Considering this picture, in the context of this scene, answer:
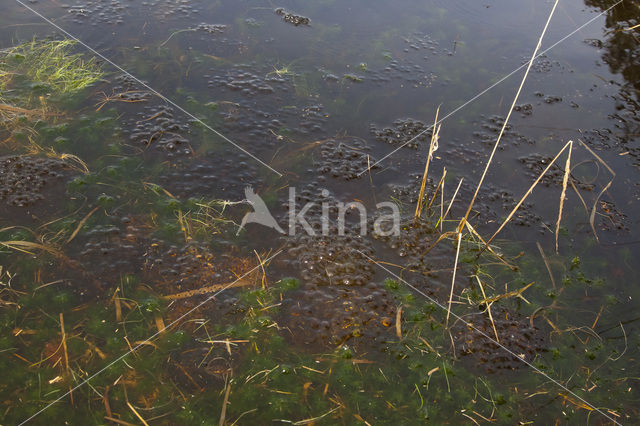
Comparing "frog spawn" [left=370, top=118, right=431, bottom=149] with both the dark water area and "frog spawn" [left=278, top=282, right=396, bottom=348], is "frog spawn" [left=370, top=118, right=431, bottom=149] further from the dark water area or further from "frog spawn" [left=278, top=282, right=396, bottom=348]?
"frog spawn" [left=278, top=282, right=396, bottom=348]

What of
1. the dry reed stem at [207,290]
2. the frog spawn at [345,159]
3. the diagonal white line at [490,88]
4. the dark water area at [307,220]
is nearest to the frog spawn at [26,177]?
the dark water area at [307,220]

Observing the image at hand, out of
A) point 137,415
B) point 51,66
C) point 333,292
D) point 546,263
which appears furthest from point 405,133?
point 51,66

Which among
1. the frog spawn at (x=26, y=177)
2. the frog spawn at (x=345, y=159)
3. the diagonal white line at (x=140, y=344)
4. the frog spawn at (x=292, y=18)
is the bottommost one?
the diagonal white line at (x=140, y=344)

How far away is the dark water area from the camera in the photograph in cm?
217

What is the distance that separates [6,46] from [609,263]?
4261 millimetres

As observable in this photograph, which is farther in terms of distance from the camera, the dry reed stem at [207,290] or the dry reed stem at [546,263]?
the dry reed stem at [546,263]

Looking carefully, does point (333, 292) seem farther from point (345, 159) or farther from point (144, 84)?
point (144, 84)

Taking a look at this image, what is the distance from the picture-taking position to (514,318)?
2457mm

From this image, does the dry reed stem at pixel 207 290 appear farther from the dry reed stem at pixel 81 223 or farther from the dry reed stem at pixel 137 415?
the dry reed stem at pixel 81 223

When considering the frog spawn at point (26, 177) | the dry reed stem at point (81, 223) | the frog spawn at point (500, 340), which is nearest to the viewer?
the frog spawn at point (500, 340)

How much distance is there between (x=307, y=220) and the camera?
2.79 metres

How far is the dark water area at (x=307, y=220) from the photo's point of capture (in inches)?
85.4

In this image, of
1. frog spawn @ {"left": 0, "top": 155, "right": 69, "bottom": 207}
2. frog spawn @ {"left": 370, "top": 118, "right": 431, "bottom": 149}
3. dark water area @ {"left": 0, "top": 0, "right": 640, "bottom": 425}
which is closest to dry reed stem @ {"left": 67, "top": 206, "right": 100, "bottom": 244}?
dark water area @ {"left": 0, "top": 0, "right": 640, "bottom": 425}

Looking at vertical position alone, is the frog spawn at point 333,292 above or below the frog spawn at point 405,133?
below
